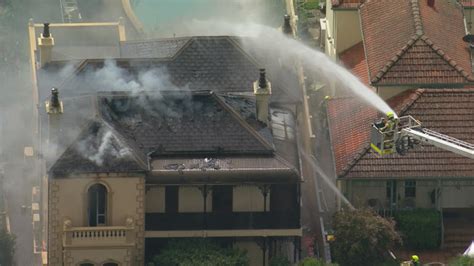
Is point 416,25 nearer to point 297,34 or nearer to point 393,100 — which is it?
point 393,100

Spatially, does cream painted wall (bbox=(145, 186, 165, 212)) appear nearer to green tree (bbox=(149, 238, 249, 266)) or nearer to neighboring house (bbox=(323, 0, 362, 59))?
green tree (bbox=(149, 238, 249, 266))

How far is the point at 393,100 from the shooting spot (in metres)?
111

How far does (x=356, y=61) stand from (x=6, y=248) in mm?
22957

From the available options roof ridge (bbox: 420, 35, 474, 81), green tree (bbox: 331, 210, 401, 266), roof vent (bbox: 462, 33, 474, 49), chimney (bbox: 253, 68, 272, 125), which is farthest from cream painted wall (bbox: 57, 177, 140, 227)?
roof vent (bbox: 462, 33, 474, 49)

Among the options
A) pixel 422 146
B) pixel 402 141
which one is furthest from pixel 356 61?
pixel 402 141

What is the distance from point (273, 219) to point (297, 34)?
95.9 feet

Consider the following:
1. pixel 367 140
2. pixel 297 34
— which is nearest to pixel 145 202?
pixel 367 140

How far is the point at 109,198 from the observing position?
10344cm

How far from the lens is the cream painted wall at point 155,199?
104 metres

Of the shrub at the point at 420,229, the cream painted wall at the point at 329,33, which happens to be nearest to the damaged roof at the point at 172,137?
the shrub at the point at 420,229

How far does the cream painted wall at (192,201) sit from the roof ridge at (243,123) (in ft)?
12.4

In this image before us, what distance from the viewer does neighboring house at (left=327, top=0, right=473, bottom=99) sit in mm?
111188

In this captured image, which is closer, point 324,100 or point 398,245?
point 398,245

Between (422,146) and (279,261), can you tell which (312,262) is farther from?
(422,146)
